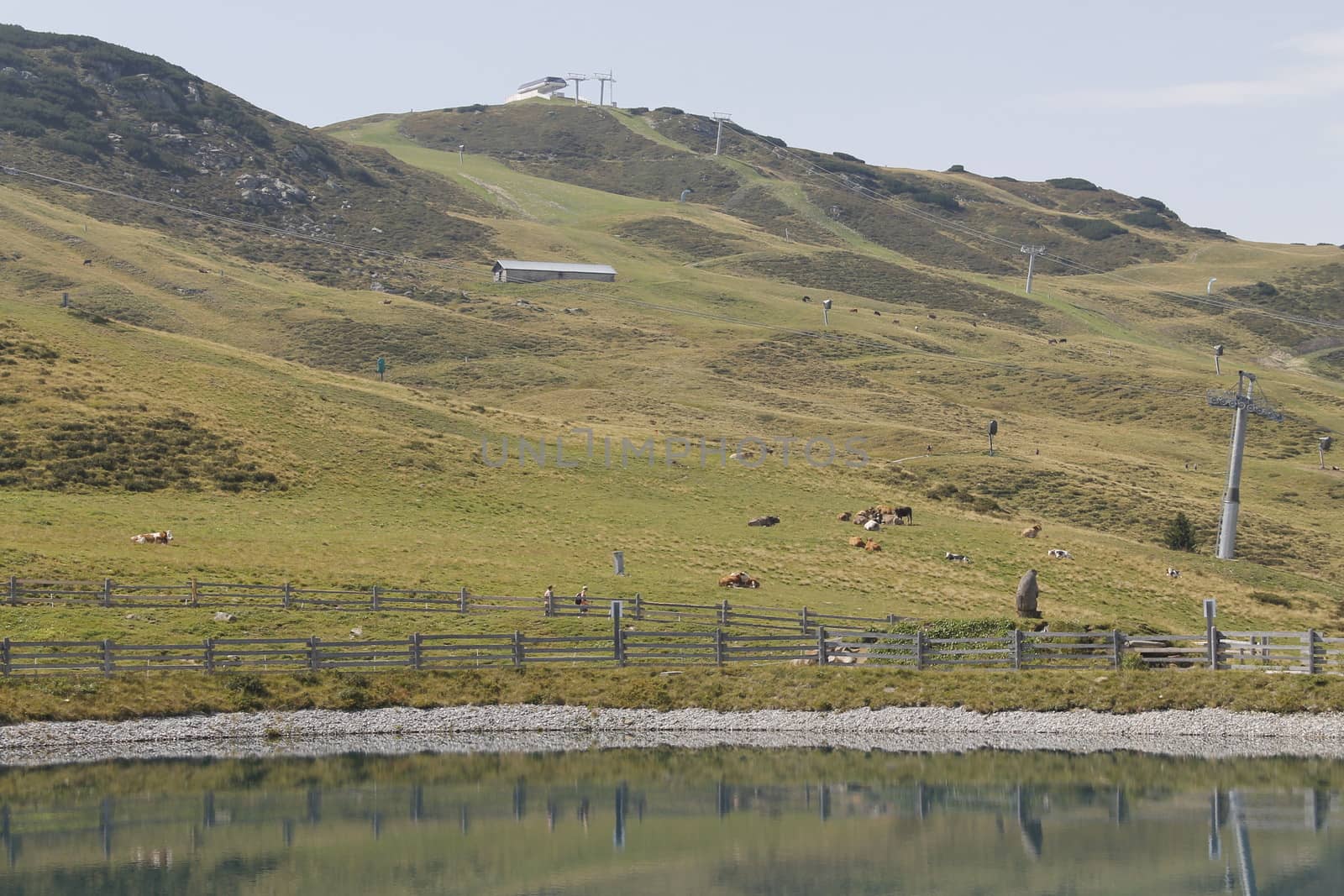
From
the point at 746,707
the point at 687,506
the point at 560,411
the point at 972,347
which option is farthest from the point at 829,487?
the point at 972,347

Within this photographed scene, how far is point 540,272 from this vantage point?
191750 mm

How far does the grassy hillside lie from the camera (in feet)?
194

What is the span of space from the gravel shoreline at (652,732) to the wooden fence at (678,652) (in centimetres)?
226

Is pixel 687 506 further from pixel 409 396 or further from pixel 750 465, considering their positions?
pixel 409 396

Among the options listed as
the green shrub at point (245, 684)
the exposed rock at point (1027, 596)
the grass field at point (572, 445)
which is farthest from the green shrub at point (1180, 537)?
the green shrub at point (245, 684)

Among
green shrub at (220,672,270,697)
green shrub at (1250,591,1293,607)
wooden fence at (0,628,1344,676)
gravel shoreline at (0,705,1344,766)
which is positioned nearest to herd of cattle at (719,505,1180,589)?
green shrub at (1250,591,1293,607)

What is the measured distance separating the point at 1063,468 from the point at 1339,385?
277 feet

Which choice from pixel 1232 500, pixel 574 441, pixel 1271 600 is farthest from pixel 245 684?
pixel 1232 500

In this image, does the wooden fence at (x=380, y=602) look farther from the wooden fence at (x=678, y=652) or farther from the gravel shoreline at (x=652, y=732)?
the gravel shoreline at (x=652, y=732)

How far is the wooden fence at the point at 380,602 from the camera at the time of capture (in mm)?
44688

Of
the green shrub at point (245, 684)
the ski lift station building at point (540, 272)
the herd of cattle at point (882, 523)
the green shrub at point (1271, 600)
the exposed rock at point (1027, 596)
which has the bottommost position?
the green shrub at point (1271, 600)

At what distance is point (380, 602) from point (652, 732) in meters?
12.9

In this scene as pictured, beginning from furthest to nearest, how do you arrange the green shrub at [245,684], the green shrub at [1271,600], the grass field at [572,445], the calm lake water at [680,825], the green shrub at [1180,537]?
1. the green shrub at [1180,537]
2. the green shrub at [1271,600]
3. the grass field at [572,445]
4. the green shrub at [245,684]
5. the calm lake water at [680,825]

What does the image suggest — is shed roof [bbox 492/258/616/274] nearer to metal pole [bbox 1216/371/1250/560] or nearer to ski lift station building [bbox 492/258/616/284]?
ski lift station building [bbox 492/258/616/284]
